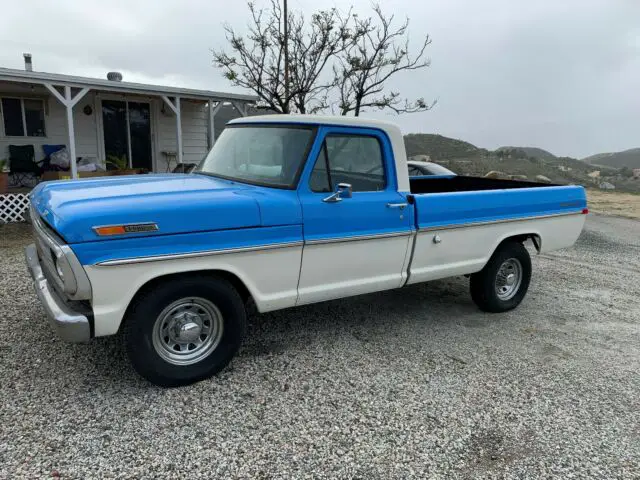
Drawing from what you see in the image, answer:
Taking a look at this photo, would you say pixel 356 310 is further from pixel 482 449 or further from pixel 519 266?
pixel 482 449

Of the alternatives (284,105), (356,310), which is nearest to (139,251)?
(356,310)

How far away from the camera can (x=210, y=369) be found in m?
3.57

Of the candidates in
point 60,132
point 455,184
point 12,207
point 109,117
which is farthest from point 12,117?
point 455,184

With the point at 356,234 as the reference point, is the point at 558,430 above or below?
below

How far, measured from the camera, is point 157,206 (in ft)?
10.4

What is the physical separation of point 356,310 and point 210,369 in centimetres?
210

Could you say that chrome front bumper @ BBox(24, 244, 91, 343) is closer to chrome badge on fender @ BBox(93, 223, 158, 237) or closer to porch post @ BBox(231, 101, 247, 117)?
chrome badge on fender @ BBox(93, 223, 158, 237)

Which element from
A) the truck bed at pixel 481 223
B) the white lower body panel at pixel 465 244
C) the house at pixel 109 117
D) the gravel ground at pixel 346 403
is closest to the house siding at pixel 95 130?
the house at pixel 109 117

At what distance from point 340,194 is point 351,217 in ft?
0.82

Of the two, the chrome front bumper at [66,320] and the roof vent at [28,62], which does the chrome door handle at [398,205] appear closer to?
the chrome front bumper at [66,320]

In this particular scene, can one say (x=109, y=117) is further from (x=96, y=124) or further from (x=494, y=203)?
(x=494, y=203)

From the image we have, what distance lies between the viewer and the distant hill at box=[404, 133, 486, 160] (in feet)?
123

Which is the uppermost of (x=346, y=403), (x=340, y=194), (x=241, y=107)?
(x=241, y=107)

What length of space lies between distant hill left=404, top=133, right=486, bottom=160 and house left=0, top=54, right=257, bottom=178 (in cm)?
2297
